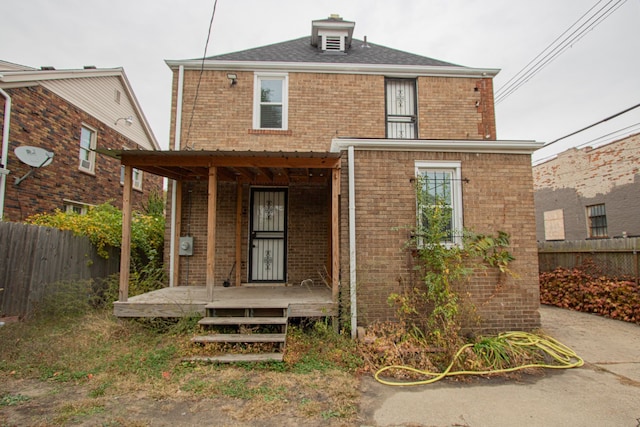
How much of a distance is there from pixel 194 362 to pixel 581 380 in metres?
5.00

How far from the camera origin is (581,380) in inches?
159

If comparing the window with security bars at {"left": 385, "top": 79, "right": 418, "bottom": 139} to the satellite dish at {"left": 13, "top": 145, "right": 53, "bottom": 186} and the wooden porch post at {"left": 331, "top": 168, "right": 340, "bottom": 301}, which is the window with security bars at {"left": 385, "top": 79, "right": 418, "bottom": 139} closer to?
the wooden porch post at {"left": 331, "top": 168, "right": 340, "bottom": 301}

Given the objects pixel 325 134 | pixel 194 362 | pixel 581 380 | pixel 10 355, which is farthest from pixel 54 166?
pixel 581 380

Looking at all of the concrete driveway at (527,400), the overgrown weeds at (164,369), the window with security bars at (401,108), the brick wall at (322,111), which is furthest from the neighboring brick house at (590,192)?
the overgrown weeds at (164,369)

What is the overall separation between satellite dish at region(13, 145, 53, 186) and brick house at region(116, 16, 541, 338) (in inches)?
148

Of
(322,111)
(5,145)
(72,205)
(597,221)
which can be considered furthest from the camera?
(597,221)

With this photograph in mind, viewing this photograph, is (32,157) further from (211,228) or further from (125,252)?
(211,228)

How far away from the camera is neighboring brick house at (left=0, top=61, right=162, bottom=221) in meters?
8.30

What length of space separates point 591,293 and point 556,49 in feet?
23.6

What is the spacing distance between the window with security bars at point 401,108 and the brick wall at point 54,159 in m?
8.56

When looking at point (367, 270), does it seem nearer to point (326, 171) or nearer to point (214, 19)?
point (326, 171)

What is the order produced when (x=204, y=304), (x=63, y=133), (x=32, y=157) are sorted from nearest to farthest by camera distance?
(x=204, y=304) → (x=32, y=157) → (x=63, y=133)

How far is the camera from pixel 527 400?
352cm

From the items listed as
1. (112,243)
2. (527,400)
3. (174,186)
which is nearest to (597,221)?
(527,400)
